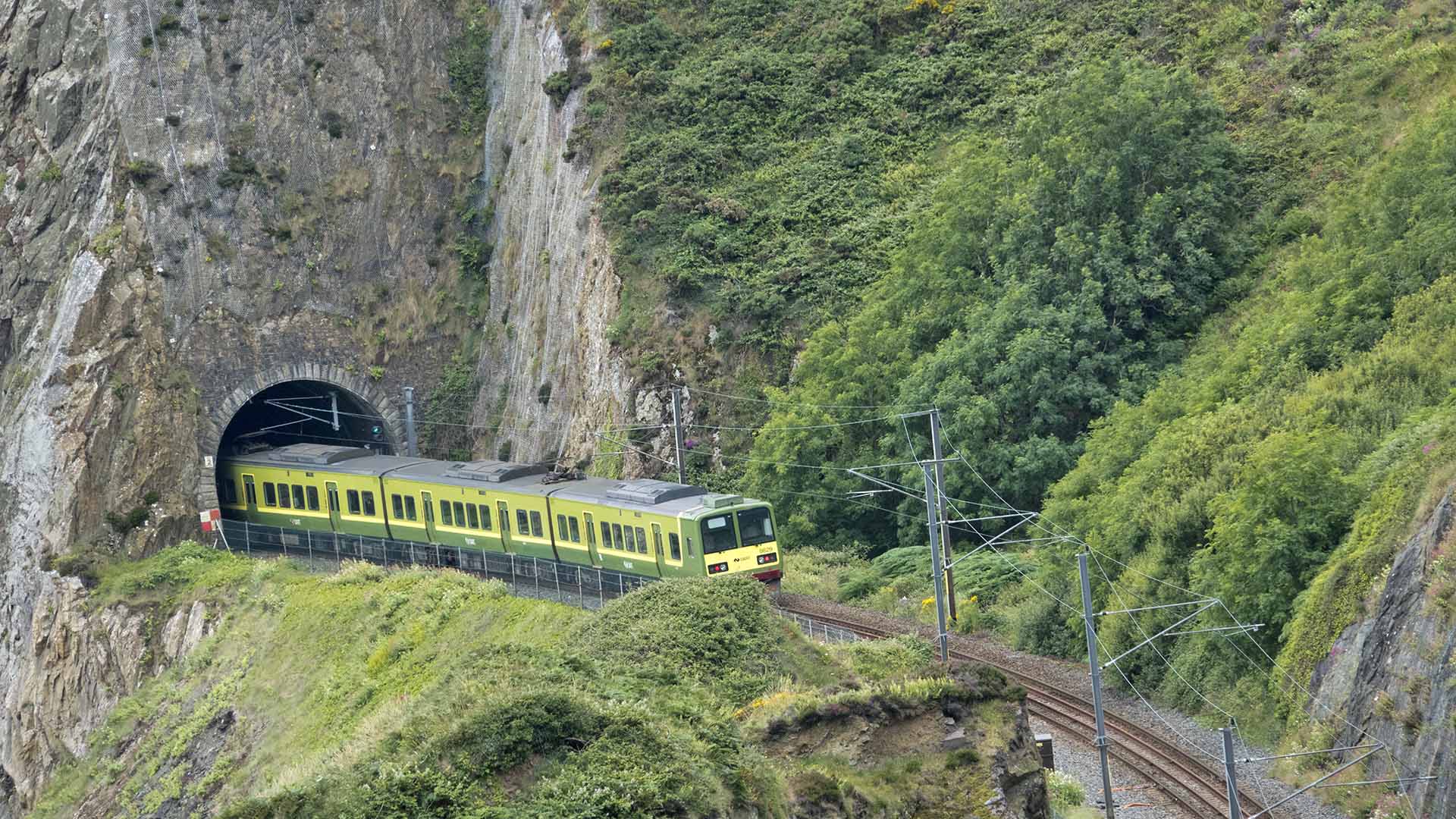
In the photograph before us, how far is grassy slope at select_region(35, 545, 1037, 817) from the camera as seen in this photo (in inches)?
763

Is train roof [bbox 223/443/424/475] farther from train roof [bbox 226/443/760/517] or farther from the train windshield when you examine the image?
the train windshield

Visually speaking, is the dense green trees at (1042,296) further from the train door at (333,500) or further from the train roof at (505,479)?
the train door at (333,500)

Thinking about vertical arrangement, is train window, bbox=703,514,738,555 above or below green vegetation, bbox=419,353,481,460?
below

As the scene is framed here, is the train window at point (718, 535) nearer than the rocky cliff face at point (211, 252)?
Yes

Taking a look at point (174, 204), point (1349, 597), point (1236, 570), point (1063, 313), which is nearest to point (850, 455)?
point (1063, 313)

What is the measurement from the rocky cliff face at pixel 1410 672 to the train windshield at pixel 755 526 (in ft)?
39.9

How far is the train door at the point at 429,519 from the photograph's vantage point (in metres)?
42.8

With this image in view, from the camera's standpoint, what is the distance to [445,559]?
142ft

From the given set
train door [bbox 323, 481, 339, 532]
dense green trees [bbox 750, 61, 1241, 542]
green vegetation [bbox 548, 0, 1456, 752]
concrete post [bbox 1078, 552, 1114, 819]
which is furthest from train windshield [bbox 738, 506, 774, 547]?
train door [bbox 323, 481, 339, 532]

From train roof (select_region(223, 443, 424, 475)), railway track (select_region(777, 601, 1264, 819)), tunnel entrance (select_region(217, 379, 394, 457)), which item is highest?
tunnel entrance (select_region(217, 379, 394, 457))

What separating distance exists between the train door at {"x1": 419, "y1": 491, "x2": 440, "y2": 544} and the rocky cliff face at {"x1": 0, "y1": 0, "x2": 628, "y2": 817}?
747cm

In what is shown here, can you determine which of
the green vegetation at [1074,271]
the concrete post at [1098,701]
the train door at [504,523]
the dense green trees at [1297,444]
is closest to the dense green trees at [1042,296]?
the green vegetation at [1074,271]

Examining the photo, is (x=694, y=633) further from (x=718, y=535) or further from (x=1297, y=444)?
(x=1297, y=444)

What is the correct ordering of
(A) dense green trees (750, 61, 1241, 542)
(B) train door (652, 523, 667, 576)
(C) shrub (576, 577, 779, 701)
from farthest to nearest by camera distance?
(A) dense green trees (750, 61, 1241, 542) < (B) train door (652, 523, 667, 576) < (C) shrub (576, 577, 779, 701)
